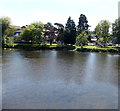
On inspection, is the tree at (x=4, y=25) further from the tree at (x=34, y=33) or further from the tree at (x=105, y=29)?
the tree at (x=105, y=29)

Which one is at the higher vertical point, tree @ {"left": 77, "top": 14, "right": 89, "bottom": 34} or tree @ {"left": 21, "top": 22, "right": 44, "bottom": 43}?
tree @ {"left": 77, "top": 14, "right": 89, "bottom": 34}

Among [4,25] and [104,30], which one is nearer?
[4,25]

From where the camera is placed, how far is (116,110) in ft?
24.0

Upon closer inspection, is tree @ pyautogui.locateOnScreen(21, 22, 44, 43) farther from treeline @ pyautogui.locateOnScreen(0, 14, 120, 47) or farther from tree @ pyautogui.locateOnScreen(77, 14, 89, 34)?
tree @ pyautogui.locateOnScreen(77, 14, 89, 34)

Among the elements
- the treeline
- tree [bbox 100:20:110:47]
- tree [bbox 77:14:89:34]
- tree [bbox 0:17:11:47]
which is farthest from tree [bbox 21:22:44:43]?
tree [bbox 100:20:110:47]

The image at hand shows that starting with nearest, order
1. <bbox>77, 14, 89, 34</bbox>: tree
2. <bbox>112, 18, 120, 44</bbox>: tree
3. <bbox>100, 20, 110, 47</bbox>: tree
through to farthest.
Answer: <bbox>112, 18, 120, 44</bbox>: tree < <bbox>100, 20, 110, 47</bbox>: tree < <bbox>77, 14, 89, 34</bbox>: tree

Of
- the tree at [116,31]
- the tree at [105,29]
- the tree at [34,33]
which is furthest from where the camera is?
the tree at [105,29]

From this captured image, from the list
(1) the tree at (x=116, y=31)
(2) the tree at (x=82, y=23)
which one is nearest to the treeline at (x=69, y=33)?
(1) the tree at (x=116, y=31)

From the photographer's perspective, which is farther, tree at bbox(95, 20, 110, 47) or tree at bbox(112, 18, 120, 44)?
tree at bbox(95, 20, 110, 47)

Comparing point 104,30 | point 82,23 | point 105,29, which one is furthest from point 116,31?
point 82,23

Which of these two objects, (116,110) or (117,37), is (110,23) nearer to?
(117,37)

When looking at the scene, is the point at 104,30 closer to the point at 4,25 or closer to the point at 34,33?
the point at 34,33

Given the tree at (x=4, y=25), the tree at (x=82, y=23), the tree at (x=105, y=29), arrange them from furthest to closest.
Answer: the tree at (x=82, y=23) → the tree at (x=105, y=29) → the tree at (x=4, y=25)

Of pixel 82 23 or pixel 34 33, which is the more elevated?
pixel 82 23
